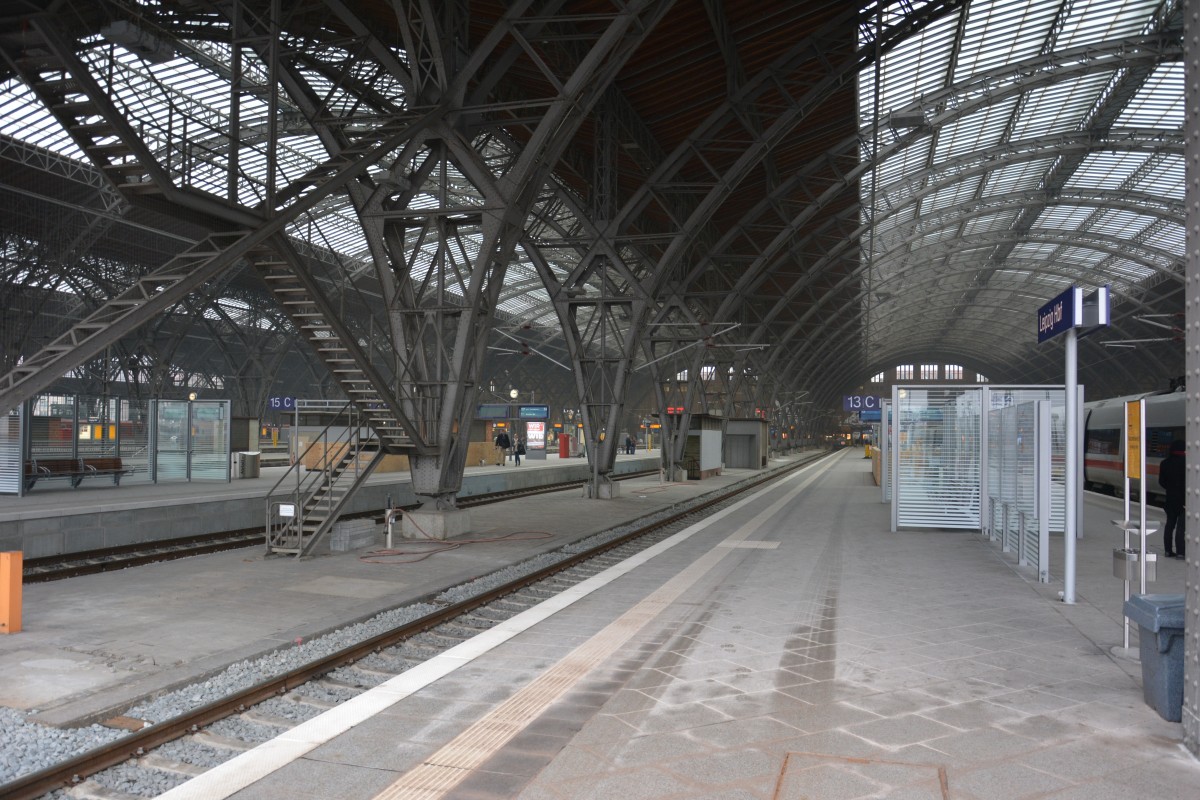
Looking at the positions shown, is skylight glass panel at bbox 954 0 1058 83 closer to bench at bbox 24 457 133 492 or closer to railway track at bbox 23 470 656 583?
railway track at bbox 23 470 656 583

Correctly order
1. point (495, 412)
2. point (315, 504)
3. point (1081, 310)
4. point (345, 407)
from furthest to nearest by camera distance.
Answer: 1. point (495, 412)
2. point (345, 407)
3. point (315, 504)
4. point (1081, 310)

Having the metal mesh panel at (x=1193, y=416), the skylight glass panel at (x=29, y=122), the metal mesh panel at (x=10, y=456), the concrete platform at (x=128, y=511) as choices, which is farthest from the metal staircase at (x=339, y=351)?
the skylight glass panel at (x=29, y=122)

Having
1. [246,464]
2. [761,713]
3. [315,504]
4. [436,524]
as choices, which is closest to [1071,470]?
[761,713]

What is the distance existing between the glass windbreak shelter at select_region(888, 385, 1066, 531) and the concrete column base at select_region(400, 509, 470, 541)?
362 inches

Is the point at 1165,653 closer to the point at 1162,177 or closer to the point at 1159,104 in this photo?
the point at 1159,104

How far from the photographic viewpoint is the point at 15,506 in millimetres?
17938

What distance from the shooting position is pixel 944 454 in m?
18.1

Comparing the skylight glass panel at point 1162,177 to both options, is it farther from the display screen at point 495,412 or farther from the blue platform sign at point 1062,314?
the blue platform sign at point 1062,314

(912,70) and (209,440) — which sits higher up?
(912,70)

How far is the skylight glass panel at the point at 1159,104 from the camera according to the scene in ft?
118

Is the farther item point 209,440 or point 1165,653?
point 209,440

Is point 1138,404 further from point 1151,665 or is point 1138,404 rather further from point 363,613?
point 363,613

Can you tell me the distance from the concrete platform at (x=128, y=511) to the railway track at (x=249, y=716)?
850cm

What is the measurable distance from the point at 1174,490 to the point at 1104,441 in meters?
22.6
